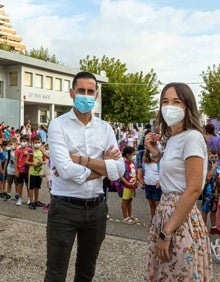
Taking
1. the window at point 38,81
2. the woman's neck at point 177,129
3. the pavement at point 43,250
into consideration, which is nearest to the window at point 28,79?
the window at point 38,81

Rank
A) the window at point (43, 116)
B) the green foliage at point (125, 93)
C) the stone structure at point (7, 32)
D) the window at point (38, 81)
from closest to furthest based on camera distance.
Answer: the window at point (38, 81) → the window at point (43, 116) → the green foliage at point (125, 93) → the stone structure at point (7, 32)

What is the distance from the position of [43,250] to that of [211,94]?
36622mm

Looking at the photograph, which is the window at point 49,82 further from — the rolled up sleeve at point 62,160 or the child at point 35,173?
the rolled up sleeve at point 62,160

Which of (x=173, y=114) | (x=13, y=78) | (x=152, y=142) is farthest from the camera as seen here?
(x=13, y=78)

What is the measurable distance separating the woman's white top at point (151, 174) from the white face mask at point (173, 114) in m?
3.75

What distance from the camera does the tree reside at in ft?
124

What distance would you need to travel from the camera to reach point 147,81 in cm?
4200

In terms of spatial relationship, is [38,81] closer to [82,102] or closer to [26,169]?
[26,169]

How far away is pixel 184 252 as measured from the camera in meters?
2.29

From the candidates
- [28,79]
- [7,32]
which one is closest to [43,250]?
[28,79]

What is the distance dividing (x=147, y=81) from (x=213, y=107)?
331 inches

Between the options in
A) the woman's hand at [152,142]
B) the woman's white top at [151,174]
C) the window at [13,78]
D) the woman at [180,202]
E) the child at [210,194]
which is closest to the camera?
the woman at [180,202]

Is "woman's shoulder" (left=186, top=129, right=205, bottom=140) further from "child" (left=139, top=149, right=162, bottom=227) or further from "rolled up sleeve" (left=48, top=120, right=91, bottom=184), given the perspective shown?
"child" (left=139, top=149, right=162, bottom=227)

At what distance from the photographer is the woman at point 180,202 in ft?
7.49
